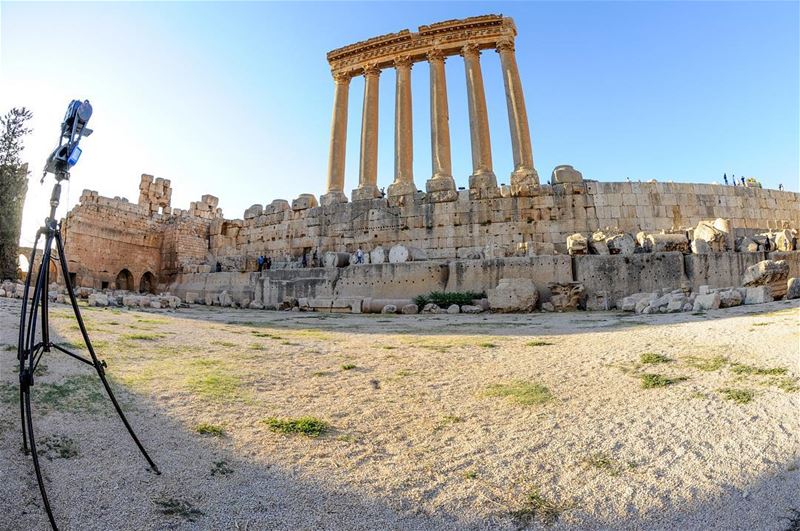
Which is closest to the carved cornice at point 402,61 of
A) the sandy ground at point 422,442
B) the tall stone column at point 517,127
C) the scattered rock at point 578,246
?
the tall stone column at point 517,127

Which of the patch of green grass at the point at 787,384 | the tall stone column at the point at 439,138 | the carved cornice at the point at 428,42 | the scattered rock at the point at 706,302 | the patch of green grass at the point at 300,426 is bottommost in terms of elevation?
the patch of green grass at the point at 300,426

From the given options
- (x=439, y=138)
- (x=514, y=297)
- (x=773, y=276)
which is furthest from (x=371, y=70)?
(x=773, y=276)

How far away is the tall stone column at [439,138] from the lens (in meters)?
19.8

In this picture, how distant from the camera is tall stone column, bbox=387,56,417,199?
2067 cm

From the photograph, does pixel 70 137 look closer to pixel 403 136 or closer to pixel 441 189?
pixel 441 189

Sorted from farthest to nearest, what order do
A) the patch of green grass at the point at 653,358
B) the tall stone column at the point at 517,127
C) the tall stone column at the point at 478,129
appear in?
1. the tall stone column at the point at 478,129
2. the tall stone column at the point at 517,127
3. the patch of green grass at the point at 653,358

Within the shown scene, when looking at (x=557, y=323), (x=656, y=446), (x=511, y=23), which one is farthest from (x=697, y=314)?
(x=511, y=23)

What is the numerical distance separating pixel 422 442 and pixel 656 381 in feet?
9.56

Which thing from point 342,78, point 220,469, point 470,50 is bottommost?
point 220,469

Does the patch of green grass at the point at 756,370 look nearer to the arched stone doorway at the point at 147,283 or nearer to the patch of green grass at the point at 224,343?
the patch of green grass at the point at 224,343

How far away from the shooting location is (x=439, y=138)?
21891 mm

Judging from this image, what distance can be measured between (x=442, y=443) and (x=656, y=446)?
1.75 m

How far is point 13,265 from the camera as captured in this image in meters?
19.5

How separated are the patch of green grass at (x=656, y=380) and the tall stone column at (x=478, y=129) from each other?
14.2 metres
